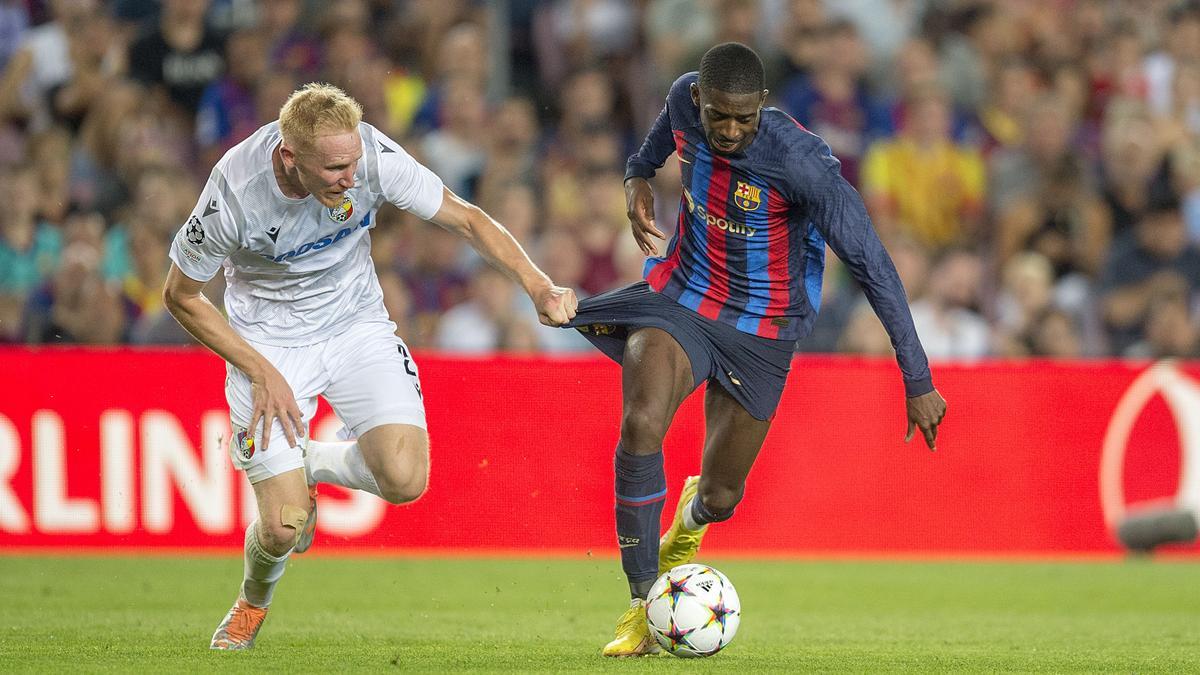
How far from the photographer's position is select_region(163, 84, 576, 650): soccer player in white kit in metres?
6.19

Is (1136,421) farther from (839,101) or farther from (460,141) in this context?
(460,141)

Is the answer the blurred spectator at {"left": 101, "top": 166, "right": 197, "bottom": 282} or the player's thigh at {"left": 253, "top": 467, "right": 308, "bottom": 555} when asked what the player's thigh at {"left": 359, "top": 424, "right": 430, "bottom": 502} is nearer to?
the player's thigh at {"left": 253, "top": 467, "right": 308, "bottom": 555}

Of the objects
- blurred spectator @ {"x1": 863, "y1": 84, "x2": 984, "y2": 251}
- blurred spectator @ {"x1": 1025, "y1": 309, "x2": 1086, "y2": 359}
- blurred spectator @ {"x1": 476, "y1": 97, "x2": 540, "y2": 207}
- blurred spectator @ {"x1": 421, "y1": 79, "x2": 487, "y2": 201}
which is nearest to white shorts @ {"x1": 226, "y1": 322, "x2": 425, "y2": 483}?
blurred spectator @ {"x1": 476, "y1": 97, "x2": 540, "y2": 207}

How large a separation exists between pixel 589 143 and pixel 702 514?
6509mm

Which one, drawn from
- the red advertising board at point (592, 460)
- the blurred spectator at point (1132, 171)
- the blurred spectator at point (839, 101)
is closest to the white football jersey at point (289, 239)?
the red advertising board at point (592, 460)

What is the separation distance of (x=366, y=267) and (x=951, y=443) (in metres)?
5.36

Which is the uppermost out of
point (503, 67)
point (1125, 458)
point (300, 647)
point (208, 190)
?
point (208, 190)

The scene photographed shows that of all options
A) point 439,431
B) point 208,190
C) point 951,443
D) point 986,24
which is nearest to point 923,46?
point 986,24

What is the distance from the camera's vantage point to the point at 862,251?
6.25m

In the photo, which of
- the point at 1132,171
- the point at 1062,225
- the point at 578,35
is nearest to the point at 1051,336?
the point at 1062,225

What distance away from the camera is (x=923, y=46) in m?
13.8

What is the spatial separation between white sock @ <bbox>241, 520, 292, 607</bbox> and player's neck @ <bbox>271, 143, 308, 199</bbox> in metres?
1.35

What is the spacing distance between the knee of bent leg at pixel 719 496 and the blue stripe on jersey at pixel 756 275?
66 centimetres

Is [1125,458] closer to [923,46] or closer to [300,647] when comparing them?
[923,46]
